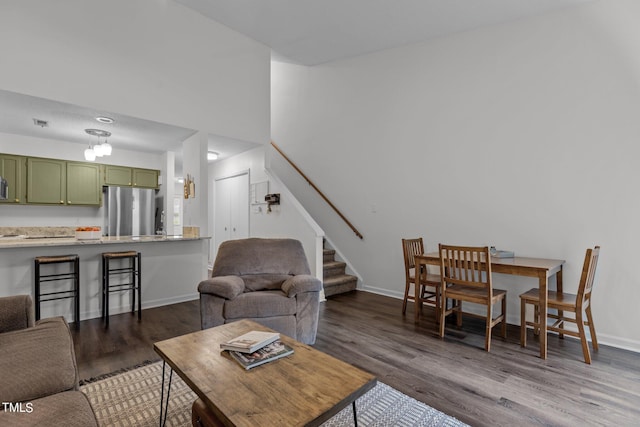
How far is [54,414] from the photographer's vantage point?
1077mm

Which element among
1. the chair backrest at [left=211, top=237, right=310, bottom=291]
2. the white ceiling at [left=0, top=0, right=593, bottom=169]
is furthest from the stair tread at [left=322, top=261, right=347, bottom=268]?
the white ceiling at [left=0, top=0, right=593, bottom=169]

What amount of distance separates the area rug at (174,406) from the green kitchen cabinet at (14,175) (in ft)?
13.2

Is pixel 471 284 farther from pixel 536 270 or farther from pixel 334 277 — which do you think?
pixel 334 277

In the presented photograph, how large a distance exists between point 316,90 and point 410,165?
8.25 ft

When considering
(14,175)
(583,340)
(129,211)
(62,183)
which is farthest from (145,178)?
(583,340)

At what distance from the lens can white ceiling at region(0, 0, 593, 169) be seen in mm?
3371

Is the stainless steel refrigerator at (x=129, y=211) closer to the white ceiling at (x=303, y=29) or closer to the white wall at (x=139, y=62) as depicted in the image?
the white ceiling at (x=303, y=29)

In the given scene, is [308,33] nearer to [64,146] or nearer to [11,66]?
[11,66]

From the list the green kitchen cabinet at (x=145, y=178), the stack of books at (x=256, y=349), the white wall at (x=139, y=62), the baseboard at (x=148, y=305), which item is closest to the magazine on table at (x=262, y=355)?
the stack of books at (x=256, y=349)

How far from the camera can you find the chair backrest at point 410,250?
377 cm

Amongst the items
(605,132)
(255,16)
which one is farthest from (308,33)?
(605,132)

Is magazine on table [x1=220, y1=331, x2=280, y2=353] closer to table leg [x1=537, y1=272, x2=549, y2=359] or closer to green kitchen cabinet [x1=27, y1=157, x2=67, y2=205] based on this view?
table leg [x1=537, y1=272, x2=549, y2=359]

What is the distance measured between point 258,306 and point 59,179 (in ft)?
14.9

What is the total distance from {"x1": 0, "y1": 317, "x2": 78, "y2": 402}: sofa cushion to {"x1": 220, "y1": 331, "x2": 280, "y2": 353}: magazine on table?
680mm
